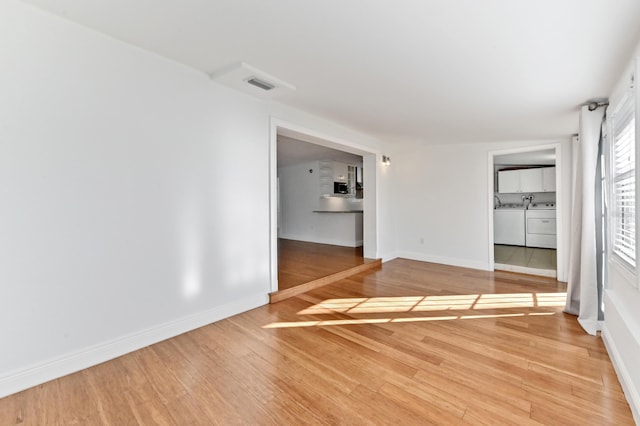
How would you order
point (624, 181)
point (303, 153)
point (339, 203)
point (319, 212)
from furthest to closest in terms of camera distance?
point (339, 203), point (319, 212), point (303, 153), point (624, 181)

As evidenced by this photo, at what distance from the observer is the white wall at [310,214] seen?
686cm

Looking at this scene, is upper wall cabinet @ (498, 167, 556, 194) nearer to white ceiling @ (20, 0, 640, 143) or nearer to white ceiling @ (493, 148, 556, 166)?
white ceiling @ (493, 148, 556, 166)

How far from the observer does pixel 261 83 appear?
2.70 metres

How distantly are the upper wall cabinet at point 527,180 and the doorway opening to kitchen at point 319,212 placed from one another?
366 centimetres

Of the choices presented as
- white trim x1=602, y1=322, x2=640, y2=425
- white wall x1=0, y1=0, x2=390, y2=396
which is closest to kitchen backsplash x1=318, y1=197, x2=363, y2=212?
white wall x1=0, y1=0, x2=390, y2=396

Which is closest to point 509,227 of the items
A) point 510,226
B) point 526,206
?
point 510,226

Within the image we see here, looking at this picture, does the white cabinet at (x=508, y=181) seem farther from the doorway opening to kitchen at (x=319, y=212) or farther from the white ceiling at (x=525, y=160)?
the doorway opening to kitchen at (x=319, y=212)

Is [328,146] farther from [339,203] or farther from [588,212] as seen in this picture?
[339,203]

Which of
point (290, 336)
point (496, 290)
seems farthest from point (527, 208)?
point (290, 336)

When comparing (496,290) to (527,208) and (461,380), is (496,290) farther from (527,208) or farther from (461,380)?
(527,208)

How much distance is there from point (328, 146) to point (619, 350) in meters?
3.66

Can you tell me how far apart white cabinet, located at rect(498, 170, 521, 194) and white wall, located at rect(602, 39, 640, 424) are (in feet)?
17.3

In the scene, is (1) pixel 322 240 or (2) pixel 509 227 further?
(1) pixel 322 240

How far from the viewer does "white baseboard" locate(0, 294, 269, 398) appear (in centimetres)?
173
